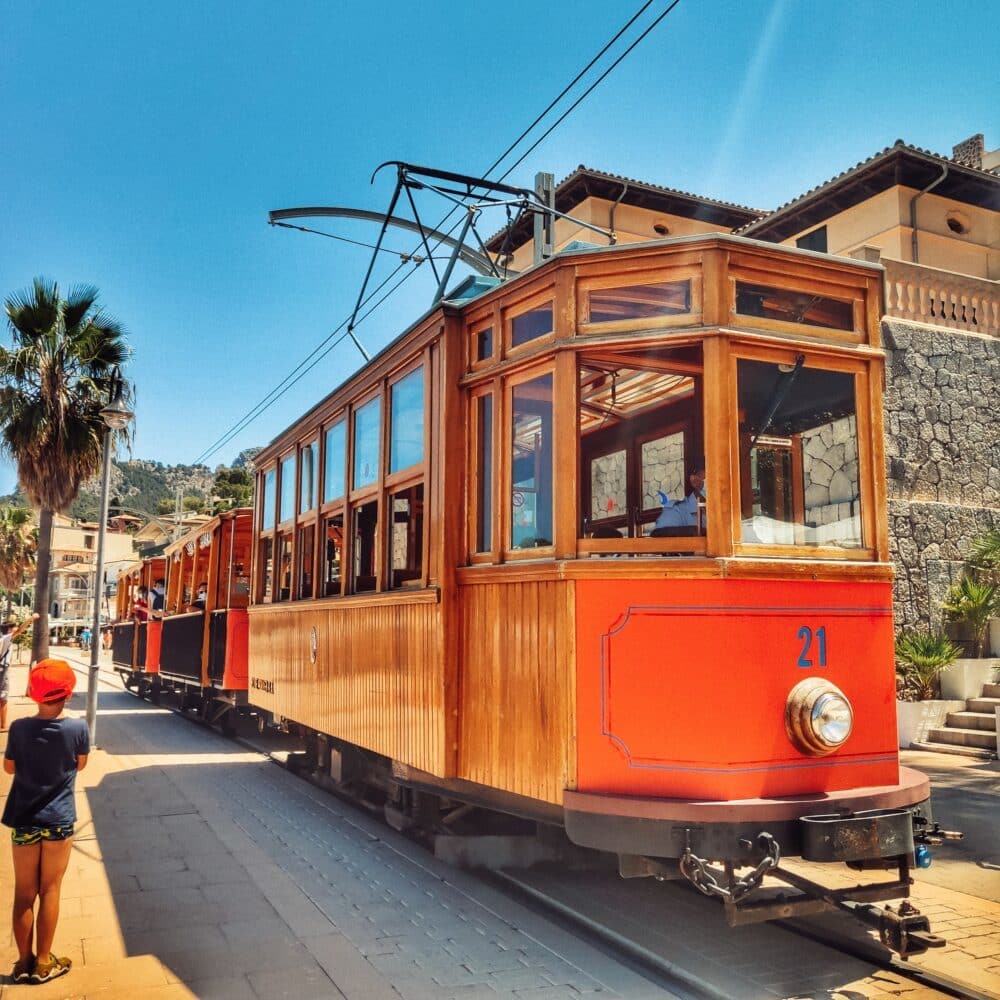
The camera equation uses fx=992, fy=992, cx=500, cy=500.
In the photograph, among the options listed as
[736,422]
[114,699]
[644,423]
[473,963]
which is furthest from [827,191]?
[114,699]

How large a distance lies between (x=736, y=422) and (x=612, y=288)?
0.88m

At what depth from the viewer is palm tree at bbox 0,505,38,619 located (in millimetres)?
45531

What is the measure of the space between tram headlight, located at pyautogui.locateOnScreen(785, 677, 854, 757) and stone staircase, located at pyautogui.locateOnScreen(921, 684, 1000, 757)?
24.2 ft

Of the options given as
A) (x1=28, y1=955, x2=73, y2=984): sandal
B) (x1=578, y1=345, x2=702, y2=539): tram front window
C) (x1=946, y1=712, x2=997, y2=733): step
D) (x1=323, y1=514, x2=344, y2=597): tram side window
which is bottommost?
(x1=28, y1=955, x2=73, y2=984): sandal

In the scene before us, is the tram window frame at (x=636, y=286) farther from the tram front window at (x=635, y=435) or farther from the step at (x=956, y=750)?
the step at (x=956, y=750)

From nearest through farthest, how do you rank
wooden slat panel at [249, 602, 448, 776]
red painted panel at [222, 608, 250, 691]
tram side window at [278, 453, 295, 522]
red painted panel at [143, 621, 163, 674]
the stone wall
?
1. wooden slat panel at [249, 602, 448, 776]
2. tram side window at [278, 453, 295, 522]
3. red painted panel at [222, 608, 250, 691]
4. the stone wall
5. red painted panel at [143, 621, 163, 674]

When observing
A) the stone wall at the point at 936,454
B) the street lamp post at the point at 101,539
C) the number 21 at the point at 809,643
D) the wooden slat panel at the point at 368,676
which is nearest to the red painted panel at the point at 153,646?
the street lamp post at the point at 101,539

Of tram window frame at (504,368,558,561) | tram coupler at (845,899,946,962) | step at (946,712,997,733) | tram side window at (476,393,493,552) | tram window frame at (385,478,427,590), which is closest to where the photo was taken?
tram coupler at (845,899,946,962)

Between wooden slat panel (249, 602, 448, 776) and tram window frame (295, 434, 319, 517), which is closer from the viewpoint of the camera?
wooden slat panel (249, 602, 448, 776)

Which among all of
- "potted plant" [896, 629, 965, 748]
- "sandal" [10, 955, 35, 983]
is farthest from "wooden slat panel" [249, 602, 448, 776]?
"potted plant" [896, 629, 965, 748]

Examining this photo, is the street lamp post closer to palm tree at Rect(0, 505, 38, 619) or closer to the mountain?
palm tree at Rect(0, 505, 38, 619)

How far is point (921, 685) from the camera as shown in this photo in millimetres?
11844

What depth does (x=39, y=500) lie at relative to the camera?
55.5 feet

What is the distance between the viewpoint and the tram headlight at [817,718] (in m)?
4.33
